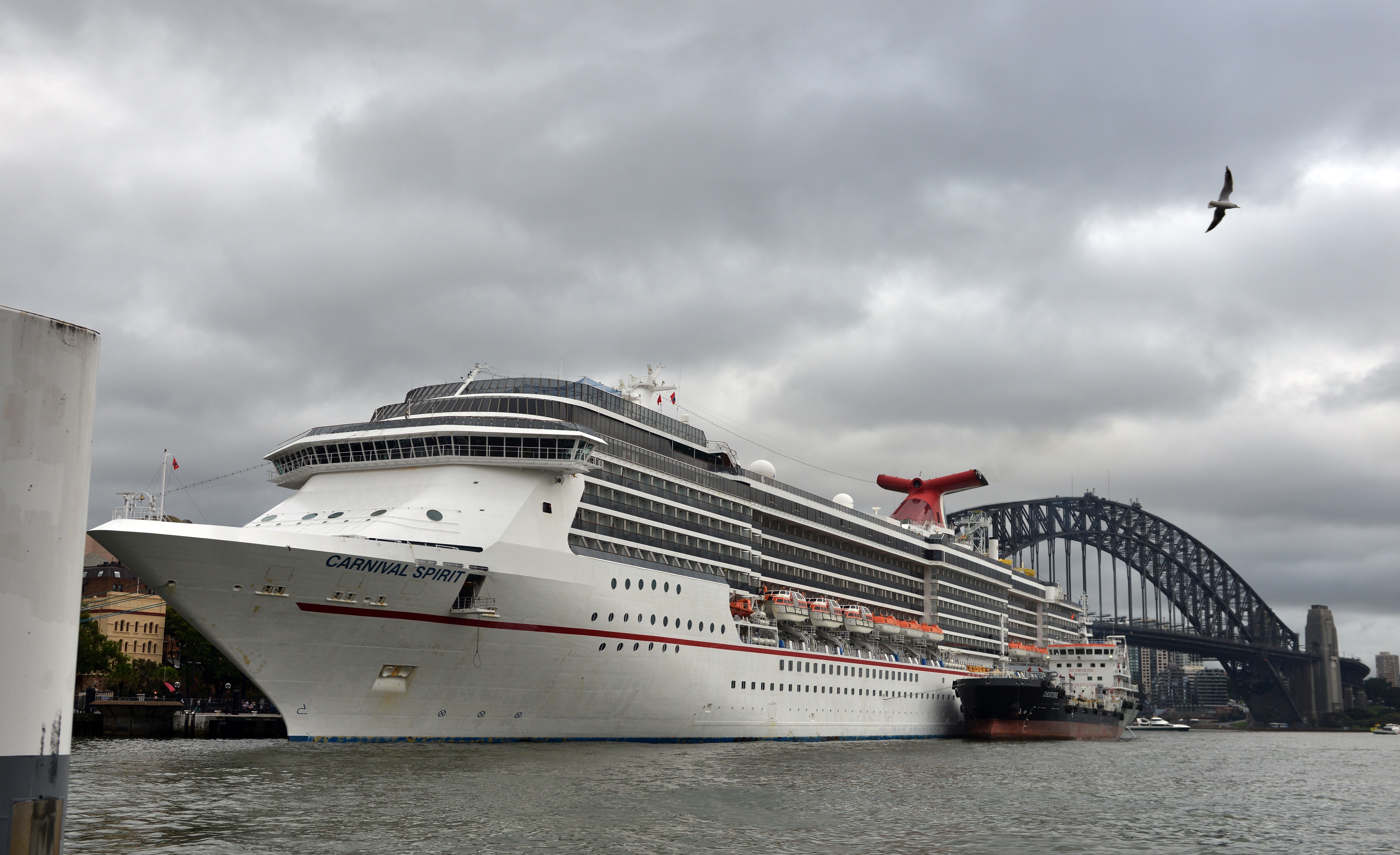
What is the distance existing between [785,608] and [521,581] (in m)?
20.8

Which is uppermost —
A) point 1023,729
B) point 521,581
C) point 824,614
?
point 521,581

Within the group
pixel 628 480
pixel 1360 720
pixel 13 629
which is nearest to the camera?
pixel 13 629

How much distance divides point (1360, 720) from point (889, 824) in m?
198

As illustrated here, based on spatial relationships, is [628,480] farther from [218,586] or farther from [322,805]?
[322,805]

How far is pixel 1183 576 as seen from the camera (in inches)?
7303

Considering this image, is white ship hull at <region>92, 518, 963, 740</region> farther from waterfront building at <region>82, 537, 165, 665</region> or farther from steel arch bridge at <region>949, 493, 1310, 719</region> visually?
steel arch bridge at <region>949, 493, 1310, 719</region>

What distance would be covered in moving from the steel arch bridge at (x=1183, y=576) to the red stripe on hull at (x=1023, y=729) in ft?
302

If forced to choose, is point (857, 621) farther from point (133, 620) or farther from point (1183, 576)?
point (1183, 576)

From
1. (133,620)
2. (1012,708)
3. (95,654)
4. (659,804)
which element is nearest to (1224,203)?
(659,804)

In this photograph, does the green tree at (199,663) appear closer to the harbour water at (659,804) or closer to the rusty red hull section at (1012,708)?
→ the harbour water at (659,804)

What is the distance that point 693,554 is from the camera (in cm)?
5038

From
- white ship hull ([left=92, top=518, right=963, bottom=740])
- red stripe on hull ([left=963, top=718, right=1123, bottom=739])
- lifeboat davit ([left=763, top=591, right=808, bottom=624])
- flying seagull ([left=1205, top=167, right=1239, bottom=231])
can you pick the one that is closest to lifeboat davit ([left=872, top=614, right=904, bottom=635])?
red stripe on hull ([left=963, top=718, right=1123, bottom=739])

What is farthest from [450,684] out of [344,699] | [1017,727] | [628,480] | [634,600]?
[1017,727]

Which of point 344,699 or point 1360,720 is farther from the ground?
point 344,699
